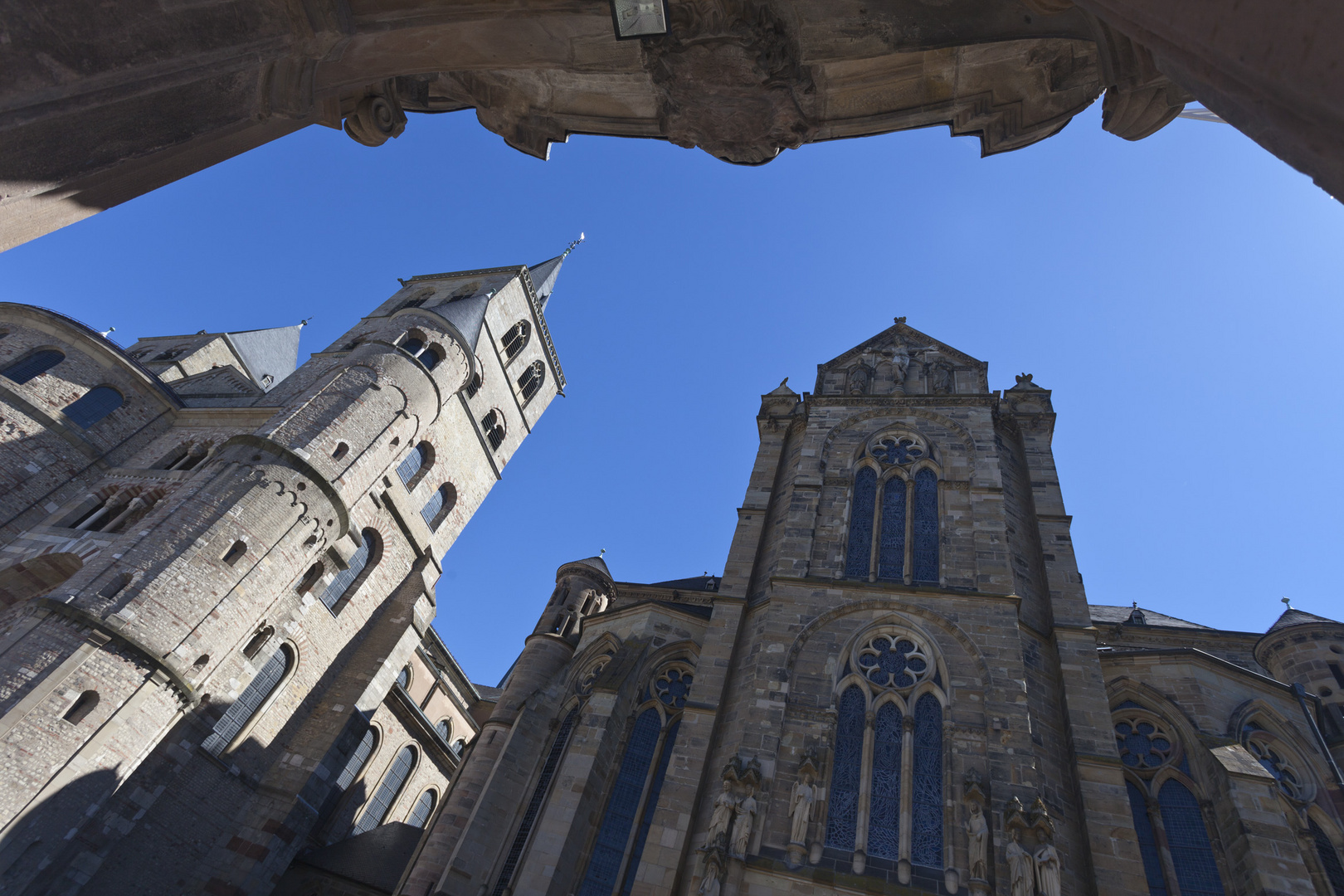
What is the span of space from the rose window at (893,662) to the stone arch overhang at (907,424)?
4886 millimetres

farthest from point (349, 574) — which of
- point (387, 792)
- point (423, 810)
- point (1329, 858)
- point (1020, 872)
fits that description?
point (1329, 858)

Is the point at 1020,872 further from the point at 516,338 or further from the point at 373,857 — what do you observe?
the point at 516,338

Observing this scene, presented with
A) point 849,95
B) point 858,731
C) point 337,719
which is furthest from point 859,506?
point 337,719

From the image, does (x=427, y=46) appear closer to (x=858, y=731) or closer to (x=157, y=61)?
(x=157, y=61)

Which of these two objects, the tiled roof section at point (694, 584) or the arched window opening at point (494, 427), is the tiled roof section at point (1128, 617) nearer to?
the tiled roof section at point (694, 584)

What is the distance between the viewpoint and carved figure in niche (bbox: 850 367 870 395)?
63.3 ft

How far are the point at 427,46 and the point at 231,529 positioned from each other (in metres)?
15.0

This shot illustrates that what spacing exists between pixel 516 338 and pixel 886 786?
26272 mm

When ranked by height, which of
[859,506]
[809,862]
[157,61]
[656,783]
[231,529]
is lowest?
[157,61]

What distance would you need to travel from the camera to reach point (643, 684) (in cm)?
1535

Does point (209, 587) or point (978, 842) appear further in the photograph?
point (209, 587)

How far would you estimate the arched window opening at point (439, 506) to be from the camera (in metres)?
25.8

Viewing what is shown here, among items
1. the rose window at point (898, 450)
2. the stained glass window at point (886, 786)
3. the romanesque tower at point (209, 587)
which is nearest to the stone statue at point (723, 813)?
the stained glass window at point (886, 786)

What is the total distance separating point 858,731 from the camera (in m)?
12.1
